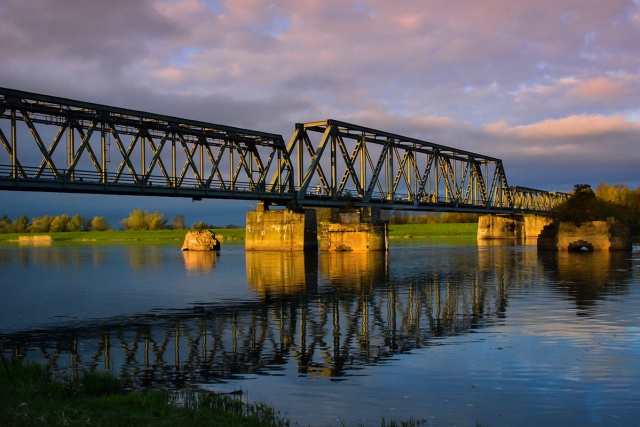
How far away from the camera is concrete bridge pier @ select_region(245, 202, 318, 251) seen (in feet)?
240

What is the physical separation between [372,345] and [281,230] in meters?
59.0

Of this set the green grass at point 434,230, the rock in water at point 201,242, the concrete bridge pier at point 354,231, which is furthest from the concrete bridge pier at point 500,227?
the rock in water at point 201,242

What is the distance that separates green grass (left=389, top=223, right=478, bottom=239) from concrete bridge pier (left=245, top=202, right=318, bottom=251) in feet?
346

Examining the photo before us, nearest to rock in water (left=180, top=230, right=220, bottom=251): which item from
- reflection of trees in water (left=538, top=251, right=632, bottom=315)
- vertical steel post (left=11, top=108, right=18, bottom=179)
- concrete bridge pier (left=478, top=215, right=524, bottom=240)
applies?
vertical steel post (left=11, top=108, right=18, bottom=179)

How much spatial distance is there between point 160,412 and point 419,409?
4.11 metres

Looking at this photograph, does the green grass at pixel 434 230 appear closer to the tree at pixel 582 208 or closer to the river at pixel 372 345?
the tree at pixel 582 208

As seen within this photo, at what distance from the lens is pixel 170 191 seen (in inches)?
2359

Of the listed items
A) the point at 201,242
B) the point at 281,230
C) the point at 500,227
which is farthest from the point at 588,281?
the point at 500,227

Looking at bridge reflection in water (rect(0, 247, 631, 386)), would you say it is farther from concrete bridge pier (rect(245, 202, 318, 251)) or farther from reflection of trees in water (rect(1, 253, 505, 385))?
concrete bridge pier (rect(245, 202, 318, 251))

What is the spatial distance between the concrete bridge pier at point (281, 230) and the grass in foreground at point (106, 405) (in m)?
61.5

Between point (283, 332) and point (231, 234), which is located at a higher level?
point (231, 234)

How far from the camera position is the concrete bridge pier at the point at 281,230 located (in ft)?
240

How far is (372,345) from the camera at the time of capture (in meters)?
15.4

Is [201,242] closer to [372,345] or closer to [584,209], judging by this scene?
[584,209]
